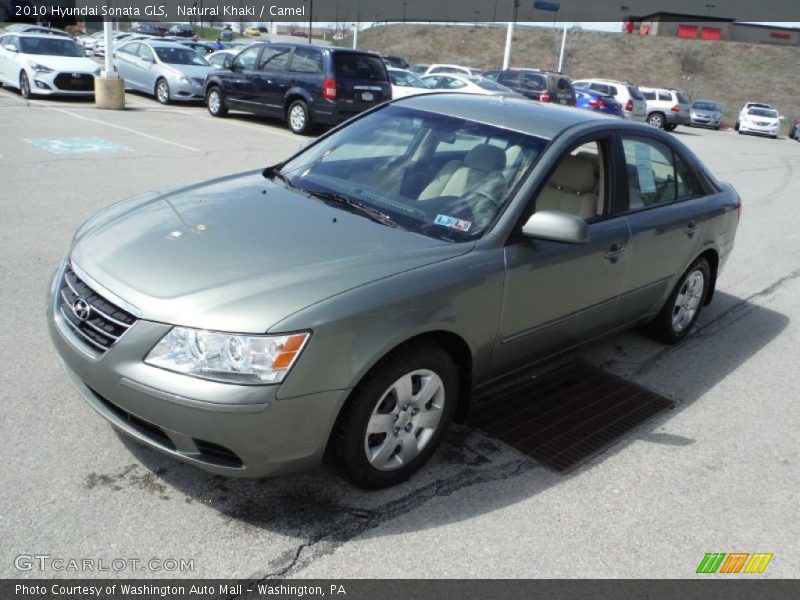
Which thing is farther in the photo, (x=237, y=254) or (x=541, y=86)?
(x=541, y=86)

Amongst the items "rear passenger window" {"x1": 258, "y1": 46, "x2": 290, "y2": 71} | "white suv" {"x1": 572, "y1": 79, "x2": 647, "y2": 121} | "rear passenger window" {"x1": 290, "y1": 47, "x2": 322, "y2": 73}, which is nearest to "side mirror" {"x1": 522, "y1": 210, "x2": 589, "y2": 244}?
"rear passenger window" {"x1": 290, "y1": 47, "x2": 322, "y2": 73}

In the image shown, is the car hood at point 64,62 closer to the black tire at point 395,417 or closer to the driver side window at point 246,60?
the driver side window at point 246,60

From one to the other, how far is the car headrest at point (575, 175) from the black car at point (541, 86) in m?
18.4

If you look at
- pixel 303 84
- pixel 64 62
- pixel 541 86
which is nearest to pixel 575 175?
pixel 303 84

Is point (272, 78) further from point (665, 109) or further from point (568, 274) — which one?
point (665, 109)

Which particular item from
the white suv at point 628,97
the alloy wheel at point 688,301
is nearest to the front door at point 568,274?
the alloy wheel at point 688,301

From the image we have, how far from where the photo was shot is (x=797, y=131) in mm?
32656

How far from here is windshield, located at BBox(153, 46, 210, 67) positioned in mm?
18625

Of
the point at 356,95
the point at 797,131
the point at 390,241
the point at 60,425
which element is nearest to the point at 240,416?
the point at 390,241

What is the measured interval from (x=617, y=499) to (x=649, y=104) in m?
28.6

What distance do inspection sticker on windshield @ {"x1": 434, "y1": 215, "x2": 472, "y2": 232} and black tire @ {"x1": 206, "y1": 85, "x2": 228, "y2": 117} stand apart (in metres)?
14.0

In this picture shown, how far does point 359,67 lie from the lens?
14977 millimetres

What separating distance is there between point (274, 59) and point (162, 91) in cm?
420
